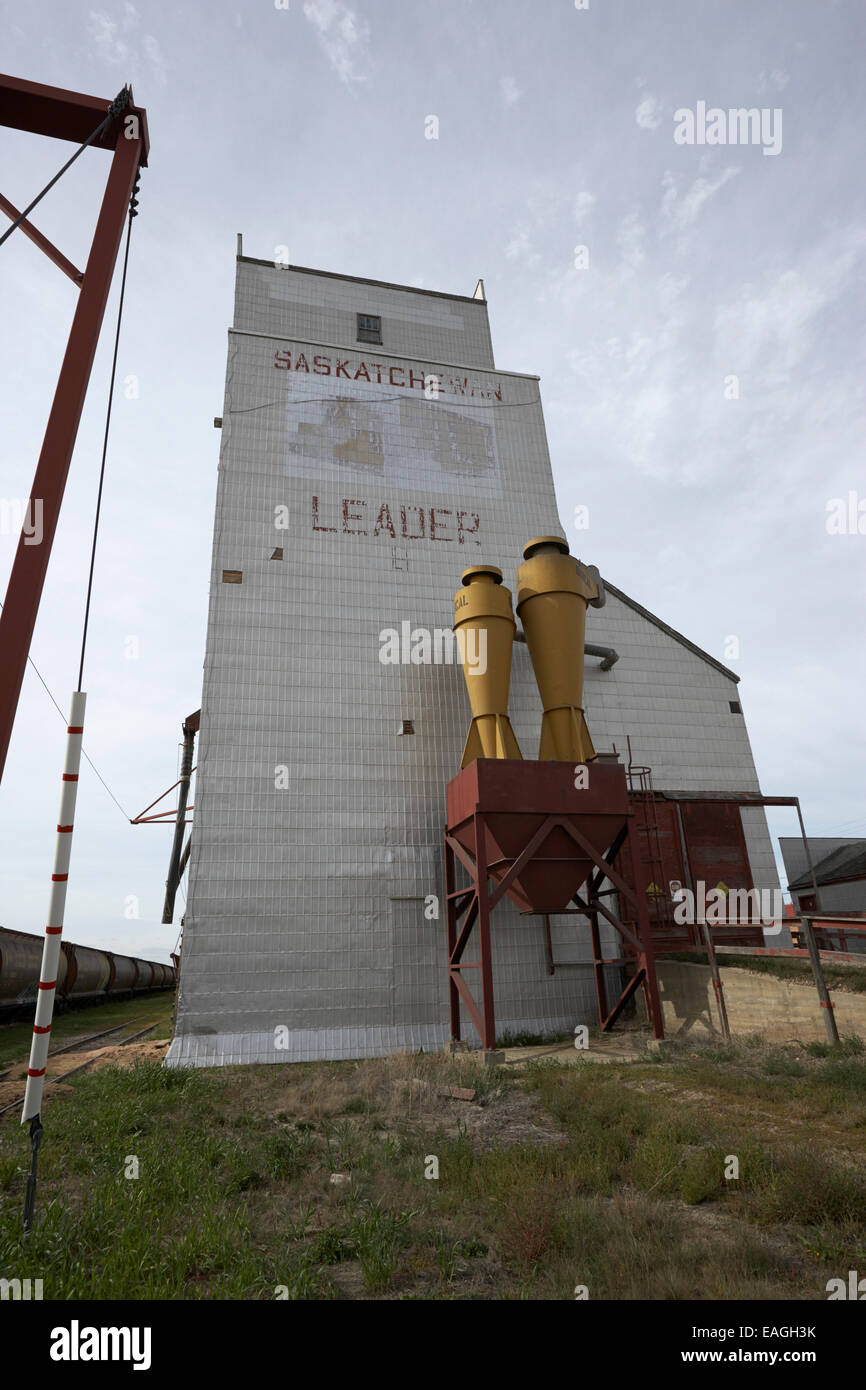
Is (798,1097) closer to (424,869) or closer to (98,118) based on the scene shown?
(424,869)

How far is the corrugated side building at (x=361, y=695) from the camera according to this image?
13.7m

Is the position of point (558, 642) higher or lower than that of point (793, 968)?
higher

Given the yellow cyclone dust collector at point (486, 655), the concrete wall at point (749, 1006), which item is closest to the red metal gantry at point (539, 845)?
the concrete wall at point (749, 1006)

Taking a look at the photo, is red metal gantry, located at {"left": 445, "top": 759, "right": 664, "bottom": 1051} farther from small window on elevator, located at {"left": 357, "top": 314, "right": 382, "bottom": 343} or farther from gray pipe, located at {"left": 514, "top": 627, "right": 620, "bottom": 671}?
small window on elevator, located at {"left": 357, "top": 314, "right": 382, "bottom": 343}

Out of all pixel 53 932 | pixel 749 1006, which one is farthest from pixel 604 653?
pixel 53 932

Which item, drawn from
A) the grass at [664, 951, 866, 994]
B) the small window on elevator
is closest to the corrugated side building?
the small window on elevator

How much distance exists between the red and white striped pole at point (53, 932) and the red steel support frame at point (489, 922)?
8.07 metres

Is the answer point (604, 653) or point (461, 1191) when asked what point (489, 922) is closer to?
point (461, 1191)

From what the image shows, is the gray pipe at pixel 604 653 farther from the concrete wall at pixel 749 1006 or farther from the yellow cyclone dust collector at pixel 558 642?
the concrete wall at pixel 749 1006

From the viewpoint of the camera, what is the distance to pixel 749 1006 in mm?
11523

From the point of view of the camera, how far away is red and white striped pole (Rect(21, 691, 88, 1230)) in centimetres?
433

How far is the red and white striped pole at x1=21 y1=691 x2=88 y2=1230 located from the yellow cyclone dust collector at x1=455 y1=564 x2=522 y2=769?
987 cm

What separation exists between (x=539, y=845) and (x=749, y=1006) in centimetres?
438
